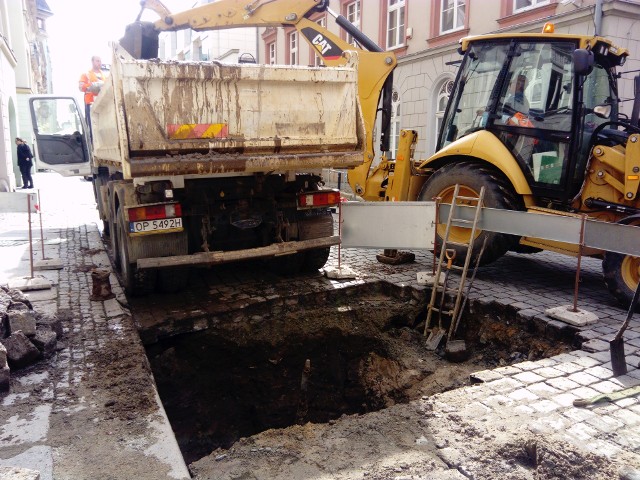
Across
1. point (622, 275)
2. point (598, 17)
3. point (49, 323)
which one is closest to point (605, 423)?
point (622, 275)

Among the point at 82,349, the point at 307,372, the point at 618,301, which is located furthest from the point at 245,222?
the point at 618,301

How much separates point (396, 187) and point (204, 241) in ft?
9.90

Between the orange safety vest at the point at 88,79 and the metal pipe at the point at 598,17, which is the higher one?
the metal pipe at the point at 598,17

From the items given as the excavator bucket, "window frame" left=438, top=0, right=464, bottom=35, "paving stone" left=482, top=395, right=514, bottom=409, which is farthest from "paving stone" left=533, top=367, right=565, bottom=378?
"window frame" left=438, top=0, right=464, bottom=35

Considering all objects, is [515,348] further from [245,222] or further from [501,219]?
[245,222]

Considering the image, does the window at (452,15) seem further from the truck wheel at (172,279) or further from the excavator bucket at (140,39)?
the truck wheel at (172,279)

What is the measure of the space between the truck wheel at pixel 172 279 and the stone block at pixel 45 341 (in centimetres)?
152

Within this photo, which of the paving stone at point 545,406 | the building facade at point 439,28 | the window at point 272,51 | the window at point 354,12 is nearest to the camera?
the paving stone at point 545,406

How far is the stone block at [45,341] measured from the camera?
163 inches

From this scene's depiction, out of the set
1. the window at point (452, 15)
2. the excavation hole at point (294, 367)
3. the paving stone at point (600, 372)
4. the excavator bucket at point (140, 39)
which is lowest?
the excavation hole at point (294, 367)

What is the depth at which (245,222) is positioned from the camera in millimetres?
5789

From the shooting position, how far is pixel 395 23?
52.2 feet

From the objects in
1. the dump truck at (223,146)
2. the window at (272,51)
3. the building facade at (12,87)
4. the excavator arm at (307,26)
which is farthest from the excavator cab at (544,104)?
the window at (272,51)

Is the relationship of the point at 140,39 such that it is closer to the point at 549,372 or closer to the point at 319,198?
the point at 319,198
